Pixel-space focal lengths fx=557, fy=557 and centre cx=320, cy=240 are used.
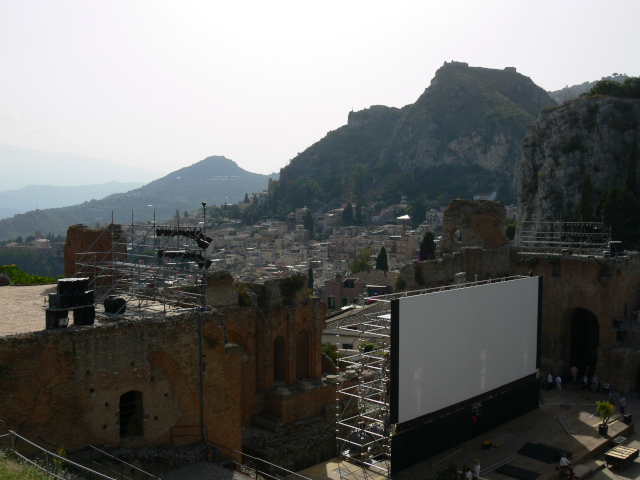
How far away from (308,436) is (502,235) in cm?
1704

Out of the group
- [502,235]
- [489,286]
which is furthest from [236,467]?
[502,235]

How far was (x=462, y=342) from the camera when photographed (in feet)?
66.7

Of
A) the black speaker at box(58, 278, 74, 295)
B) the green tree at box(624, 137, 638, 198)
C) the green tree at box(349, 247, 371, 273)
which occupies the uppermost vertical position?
the green tree at box(624, 137, 638, 198)

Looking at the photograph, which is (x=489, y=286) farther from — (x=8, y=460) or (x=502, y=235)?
(x=8, y=460)

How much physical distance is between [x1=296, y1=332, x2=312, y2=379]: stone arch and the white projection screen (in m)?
7.43

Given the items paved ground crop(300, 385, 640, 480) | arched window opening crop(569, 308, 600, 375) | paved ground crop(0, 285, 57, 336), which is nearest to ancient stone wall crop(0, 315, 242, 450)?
paved ground crop(0, 285, 57, 336)

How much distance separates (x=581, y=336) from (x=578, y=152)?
37.3 meters

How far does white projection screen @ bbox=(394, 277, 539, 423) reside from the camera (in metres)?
18.0

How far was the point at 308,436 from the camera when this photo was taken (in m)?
21.3

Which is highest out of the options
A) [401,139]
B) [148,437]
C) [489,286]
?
[401,139]

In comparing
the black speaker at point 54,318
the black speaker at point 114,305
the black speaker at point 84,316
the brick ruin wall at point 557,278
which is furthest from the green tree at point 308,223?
the black speaker at point 54,318

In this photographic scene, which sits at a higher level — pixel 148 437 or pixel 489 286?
pixel 489 286

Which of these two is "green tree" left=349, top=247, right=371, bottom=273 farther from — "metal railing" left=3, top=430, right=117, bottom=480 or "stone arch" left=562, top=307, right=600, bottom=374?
"metal railing" left=3, top=430, right=117, bottom=480

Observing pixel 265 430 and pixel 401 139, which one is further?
pixel 401 139
